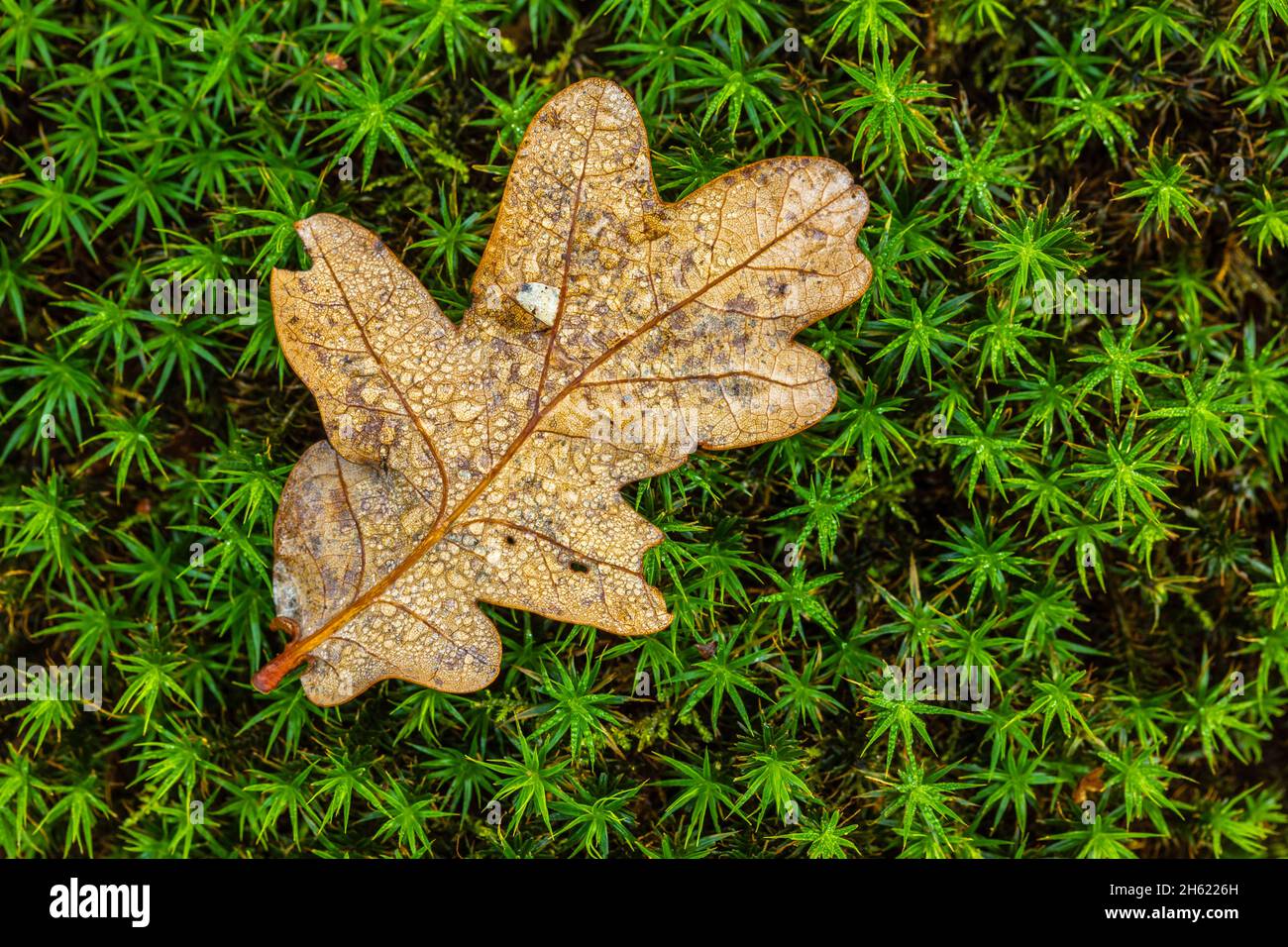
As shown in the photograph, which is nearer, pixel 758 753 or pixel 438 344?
pixel 438 344

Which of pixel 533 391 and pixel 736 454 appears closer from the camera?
pixel 533 391

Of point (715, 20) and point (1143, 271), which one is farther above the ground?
point (715, 20)

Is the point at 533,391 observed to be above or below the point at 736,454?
above

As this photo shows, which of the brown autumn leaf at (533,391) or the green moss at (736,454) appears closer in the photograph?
the brown autumn leaf at (533,391)

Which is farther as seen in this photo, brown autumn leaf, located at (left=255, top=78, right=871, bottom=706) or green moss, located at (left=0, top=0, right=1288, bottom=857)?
green moss, located at (left=0, top=0, right=1288, bottom=857)

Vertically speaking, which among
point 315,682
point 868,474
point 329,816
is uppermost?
point 868,474

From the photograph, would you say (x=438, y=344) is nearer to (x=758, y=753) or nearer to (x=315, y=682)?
(x=315, y=682)
